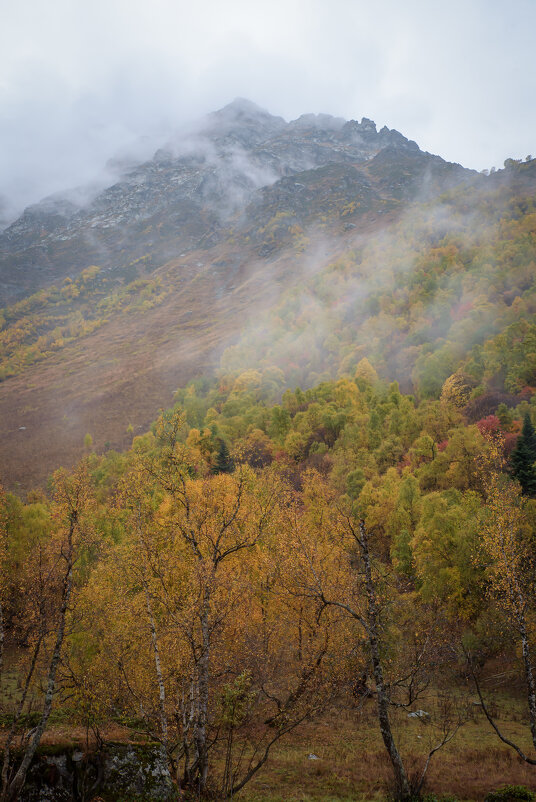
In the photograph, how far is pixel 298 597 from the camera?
2294cm

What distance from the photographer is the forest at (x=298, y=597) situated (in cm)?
1491

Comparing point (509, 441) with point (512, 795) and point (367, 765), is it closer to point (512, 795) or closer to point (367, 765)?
point (367, 765)

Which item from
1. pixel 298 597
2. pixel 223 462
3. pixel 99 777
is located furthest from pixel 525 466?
pixel 223 462

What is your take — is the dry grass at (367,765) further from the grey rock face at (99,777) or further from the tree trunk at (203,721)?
the tree trunk at (203,721)

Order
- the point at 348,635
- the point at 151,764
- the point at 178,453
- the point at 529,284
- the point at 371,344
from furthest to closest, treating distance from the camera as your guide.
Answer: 1. the point at 371,344
2. the point at 529,284
3. the point at 348,635
4. the point at 178,453
5. the point at 151,764

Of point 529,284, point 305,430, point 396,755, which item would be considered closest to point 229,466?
point 305,430

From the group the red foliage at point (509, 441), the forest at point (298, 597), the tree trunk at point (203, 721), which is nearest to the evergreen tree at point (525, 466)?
the forest at point (298, 597)

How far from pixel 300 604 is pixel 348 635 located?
9.90 ft

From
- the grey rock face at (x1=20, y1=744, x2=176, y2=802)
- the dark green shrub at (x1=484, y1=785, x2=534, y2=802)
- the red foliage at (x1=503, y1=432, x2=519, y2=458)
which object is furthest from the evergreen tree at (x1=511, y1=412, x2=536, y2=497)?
the grey rock face at (x1=20, y1=744, x2=176, y2=802)

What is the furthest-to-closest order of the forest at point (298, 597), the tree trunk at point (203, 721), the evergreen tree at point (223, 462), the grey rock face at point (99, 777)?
1. the evergreen tree at point (223, 462)
2. the forest at point (298, 597)
3. the grey rock face at point (99, 777)
4. the tree trunk at point (203, 721)

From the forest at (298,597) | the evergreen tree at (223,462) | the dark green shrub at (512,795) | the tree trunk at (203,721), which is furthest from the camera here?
the evergreen tree at (223,462)

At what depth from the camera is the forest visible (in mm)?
14906

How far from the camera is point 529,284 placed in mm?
137500

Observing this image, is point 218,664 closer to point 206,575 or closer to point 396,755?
point 206,575
